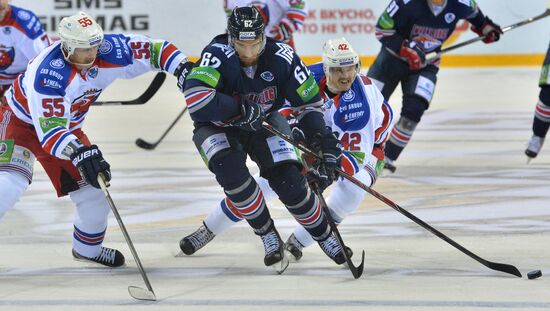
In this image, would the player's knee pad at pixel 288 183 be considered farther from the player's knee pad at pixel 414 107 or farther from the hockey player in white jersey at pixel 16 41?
the player's knee pad at pixel 414 107

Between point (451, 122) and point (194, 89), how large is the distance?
525cm

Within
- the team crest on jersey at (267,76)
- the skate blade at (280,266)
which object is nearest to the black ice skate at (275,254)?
the skate blade at (280,266)

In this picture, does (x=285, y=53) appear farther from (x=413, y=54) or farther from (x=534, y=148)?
(x=534, y=148)

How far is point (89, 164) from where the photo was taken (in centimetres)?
421

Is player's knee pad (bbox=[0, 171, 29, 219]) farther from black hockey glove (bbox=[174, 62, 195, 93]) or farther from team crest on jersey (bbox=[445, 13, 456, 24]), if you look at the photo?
team crest on jersey (bbox=[445, 13, 456, 24])

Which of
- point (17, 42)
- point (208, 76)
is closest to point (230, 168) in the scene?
point (208, 76)

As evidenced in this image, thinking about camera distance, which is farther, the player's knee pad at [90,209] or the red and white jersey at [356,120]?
the red and white jersey at [356,120]

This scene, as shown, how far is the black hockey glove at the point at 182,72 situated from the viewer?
4532 mm

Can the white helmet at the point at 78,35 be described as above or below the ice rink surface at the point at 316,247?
above

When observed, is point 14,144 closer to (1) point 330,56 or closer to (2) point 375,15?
(1) point 330,56

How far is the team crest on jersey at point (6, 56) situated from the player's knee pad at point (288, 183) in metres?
2.70

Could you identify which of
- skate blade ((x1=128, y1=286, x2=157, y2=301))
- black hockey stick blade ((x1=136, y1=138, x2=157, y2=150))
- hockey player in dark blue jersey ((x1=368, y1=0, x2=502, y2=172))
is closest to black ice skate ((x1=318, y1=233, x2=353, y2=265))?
skate blade ((x1=128, y1=286, x2=157, y2=301))

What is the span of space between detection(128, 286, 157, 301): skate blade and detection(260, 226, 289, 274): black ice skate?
1.84ft

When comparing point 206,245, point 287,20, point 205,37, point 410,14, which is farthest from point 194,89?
point 205,37
